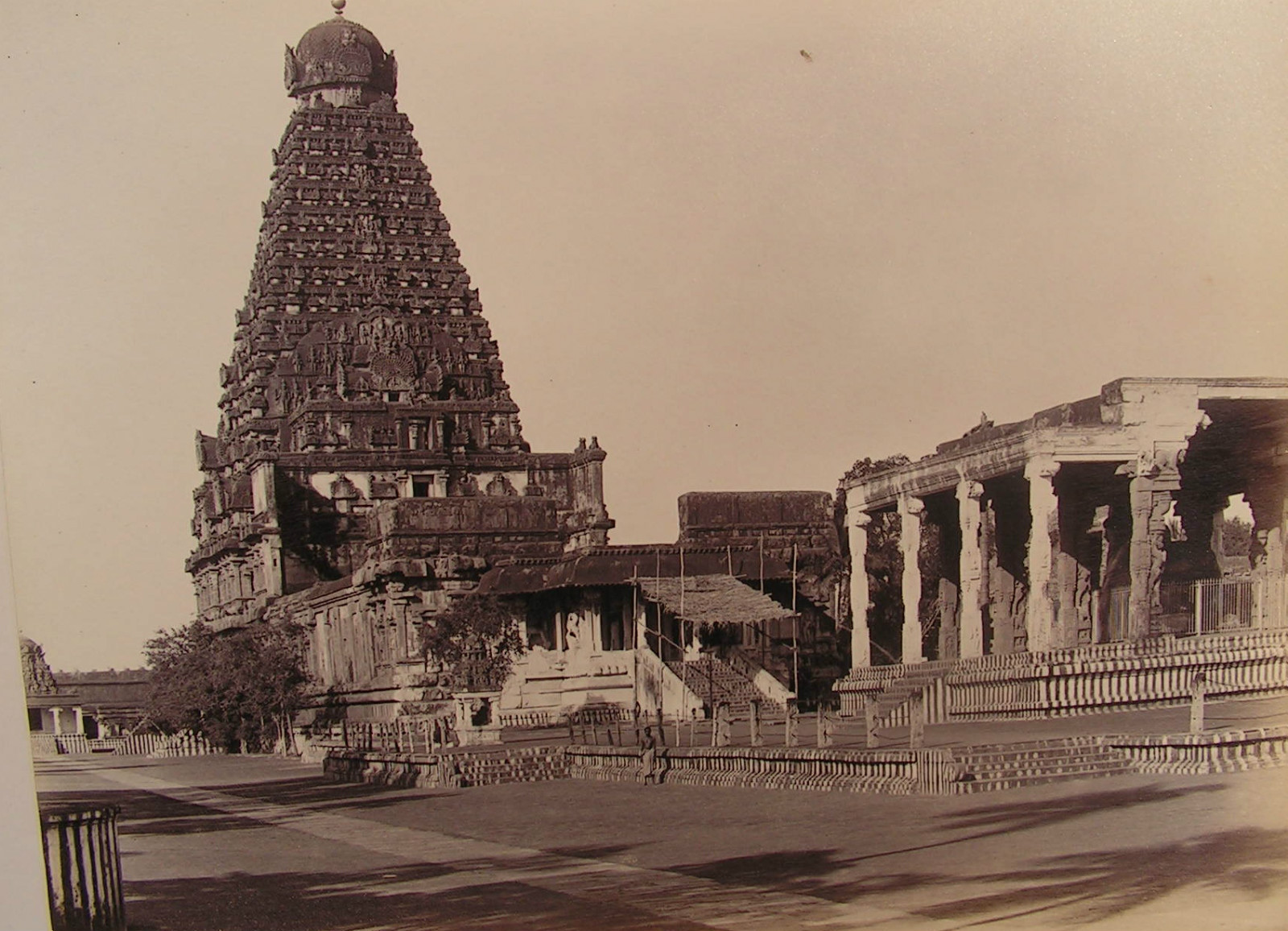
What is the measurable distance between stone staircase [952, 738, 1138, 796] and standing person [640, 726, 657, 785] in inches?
269

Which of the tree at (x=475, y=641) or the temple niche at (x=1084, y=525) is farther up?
the temple niche at (x=1084, y=525)

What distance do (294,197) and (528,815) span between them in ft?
185

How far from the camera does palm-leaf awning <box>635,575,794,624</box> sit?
105 ft

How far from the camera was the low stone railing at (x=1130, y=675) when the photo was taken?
24.0 m

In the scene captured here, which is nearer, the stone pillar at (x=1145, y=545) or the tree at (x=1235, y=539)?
the stone pillar at (x=1145, y=545)

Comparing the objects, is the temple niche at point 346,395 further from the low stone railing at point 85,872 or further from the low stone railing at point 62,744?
the low stone railing at point 85,872

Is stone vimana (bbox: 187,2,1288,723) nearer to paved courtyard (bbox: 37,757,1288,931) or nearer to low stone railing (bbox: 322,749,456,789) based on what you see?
low stone railing (bbox: 322,749,456,789)

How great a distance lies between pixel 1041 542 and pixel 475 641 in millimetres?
16929

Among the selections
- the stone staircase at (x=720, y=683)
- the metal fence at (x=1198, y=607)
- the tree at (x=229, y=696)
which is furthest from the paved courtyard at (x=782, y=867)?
the tree at (x=229, y=696)

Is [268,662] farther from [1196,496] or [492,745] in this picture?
[1196,496]

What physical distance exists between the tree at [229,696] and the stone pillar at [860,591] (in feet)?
53.7

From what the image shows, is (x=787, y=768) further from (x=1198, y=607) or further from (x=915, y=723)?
(x=1198, y=607)

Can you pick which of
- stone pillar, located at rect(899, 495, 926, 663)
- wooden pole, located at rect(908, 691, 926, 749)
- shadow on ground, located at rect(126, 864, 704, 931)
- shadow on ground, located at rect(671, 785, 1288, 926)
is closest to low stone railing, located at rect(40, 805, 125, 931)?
shadow on ground, located at rect(126, 864, 704, 931)

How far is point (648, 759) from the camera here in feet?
85.5
